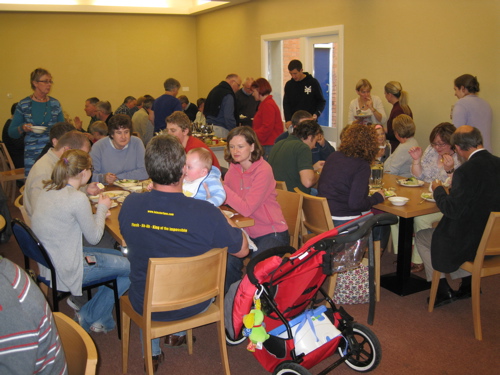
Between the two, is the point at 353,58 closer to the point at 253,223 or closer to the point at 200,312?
the point at 253,223

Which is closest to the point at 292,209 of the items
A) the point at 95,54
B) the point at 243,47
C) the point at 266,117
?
the point at 266,117

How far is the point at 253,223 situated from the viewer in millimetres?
2957

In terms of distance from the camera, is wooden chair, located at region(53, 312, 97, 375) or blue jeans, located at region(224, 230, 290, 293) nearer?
wooden chair, located at region(53, 312, 97, 375)

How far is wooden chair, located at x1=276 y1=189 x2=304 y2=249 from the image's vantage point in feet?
11.1

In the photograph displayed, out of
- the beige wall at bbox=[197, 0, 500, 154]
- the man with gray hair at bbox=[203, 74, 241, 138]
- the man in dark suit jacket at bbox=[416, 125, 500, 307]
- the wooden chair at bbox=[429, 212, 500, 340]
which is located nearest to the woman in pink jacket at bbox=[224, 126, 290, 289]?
the man in dark suit jacket at bbox=[416, 125, 500, 307]

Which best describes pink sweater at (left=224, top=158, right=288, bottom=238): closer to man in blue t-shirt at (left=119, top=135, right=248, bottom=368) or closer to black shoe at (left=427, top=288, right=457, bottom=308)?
man in blue t-shirt at (left=119, top=135, right=248, bottom=368)

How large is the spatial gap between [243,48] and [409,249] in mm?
7041

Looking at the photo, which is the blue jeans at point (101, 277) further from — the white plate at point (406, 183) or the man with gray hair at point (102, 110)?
the man with gray hair at point (102, 110)

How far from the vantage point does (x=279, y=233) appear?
10.3ft

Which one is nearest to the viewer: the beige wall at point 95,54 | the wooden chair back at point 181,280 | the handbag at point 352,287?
the wooden chair back at point 181,280

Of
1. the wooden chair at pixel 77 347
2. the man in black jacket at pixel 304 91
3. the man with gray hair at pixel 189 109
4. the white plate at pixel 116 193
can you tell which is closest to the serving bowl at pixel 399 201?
the white plate at pixel 116 193

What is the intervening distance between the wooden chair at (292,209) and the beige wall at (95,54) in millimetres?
8404

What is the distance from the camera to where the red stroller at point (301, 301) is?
221 centimetres

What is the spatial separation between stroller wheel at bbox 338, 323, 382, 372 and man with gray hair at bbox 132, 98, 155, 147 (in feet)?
18.3
